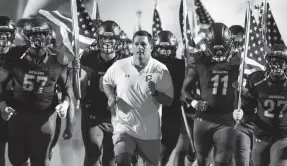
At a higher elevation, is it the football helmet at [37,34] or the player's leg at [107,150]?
the football helmet at [37,34]

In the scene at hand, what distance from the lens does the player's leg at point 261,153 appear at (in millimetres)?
5875

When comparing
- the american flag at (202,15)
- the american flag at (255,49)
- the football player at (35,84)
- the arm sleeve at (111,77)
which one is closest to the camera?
the arm sleeve at (111,77)

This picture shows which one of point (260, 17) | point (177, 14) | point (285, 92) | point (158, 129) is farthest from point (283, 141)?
point (177, 14)

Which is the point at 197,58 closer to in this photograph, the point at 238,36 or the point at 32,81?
the point at 238,36

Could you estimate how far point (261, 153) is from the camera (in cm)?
591

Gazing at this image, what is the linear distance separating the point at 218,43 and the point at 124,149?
1766 mm

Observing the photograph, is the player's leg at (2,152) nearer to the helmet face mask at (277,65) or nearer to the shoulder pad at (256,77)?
the shoulder pad at (256,77)

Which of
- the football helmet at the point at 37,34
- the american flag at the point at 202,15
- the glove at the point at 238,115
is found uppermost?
the american flag at the point at 202,15

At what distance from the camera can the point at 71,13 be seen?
685 centimetres

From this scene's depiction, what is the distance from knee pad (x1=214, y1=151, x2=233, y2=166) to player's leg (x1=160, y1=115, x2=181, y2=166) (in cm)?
91

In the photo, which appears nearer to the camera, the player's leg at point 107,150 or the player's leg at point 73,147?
the player's leg at point 107,150

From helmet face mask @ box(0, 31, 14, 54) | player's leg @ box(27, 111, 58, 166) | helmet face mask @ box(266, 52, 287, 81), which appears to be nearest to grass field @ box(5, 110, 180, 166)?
player's leg @ box(27, 111, 58, 166)

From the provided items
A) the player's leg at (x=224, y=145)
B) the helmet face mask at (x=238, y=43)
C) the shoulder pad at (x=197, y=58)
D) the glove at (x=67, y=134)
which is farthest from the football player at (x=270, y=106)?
the glove at (x=67, y=134)

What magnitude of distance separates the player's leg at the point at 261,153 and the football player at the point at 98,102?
58.9 inches
